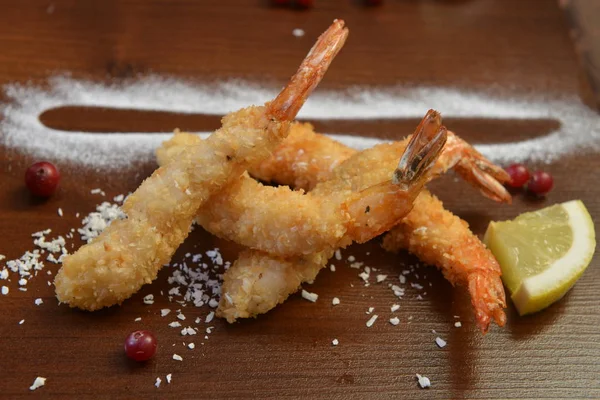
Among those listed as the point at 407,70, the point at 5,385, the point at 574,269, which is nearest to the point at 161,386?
the point at 5,385

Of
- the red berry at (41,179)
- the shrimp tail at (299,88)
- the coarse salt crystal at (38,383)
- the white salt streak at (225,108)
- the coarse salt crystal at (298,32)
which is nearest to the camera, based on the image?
the coarse salt crystal at (38,383)

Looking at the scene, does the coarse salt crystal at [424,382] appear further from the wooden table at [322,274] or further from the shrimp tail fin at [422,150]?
the shrimp tail fin at [422,150]

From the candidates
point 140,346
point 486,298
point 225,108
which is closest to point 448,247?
point 486,298

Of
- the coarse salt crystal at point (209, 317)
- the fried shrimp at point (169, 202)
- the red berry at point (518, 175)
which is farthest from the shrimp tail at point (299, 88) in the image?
the red berry at point (518, 175)

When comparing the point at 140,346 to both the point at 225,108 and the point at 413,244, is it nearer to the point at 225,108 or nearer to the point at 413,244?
the point at 413,244

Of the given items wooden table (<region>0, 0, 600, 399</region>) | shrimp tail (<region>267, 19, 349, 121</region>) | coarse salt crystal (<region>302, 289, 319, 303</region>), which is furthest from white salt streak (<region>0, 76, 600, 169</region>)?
coarse salt crystal (<region>302, 289, 319, 303</region>)

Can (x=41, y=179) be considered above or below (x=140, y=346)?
above
